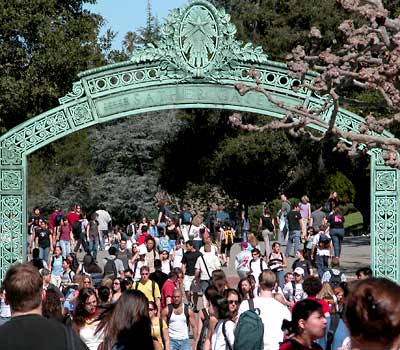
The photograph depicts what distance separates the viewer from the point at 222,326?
432 inches

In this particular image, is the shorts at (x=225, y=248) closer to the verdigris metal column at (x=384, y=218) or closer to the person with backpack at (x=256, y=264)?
the person with backpack at (x=256, y=264)

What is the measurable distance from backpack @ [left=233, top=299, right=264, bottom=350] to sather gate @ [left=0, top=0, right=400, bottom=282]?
958cm

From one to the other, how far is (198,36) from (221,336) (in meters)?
9.83

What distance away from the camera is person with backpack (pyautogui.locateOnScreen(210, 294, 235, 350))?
10.8 metres

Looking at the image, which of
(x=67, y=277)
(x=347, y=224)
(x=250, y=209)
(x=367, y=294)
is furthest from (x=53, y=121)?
(x=347, y=224)

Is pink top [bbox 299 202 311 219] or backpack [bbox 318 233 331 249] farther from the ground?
pink top [bbox 299 202 311 219]

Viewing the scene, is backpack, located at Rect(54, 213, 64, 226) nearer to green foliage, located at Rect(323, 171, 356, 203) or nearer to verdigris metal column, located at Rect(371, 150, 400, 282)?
verdigris metal column, located at Rect(371, 150, 400, 282)

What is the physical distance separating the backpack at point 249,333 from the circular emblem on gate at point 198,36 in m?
10.2

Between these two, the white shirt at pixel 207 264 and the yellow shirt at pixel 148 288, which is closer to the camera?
the yellow shirt at pixel 148 288

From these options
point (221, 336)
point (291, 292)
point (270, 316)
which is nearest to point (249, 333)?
point (221, 336)

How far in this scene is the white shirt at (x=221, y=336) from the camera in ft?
35.5

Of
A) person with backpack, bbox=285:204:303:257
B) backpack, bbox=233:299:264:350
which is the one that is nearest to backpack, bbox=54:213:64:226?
person with backpack, bbox=285:204:303:257

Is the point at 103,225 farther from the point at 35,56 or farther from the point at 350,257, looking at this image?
the point at 35,56

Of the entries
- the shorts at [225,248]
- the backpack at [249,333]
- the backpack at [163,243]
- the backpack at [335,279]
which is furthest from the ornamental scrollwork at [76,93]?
the shorts at [225,248]
